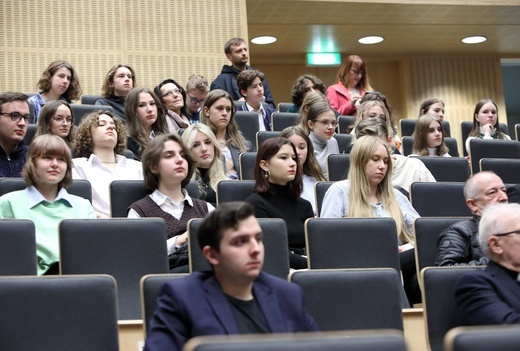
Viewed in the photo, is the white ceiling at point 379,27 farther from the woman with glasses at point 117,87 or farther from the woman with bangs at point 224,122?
the woman with bangs at point 224,122

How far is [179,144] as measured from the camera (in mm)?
2471

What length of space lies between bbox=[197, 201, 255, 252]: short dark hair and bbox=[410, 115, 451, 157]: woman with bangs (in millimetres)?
2187

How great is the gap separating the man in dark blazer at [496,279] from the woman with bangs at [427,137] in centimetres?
175

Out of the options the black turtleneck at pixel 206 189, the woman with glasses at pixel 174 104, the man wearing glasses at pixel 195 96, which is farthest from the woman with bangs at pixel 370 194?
the man wearing glasses at pixel 195 96

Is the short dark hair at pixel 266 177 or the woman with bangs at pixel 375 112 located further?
the woman with bangs at pixel 375 112

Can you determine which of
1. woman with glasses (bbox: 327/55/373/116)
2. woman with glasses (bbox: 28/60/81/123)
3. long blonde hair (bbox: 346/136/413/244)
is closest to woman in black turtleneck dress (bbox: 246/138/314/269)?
long blonde hair (bbox: 346/136/413/244)

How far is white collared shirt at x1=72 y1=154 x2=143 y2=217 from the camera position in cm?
265

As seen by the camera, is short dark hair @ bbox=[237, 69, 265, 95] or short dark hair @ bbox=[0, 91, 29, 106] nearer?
short dark hair @ bbox=[0, 91, 29, 106]

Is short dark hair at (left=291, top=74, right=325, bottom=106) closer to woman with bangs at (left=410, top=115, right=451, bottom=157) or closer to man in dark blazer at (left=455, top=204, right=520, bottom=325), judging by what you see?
woman with bangs at (left=410, top=115, right=451, bottom=157)

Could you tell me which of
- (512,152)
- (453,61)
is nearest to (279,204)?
(512,152)

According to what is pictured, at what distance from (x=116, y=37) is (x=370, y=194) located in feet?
9.19

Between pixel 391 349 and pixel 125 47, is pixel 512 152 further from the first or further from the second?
pixel 391 349

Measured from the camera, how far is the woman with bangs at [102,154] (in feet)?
8.95

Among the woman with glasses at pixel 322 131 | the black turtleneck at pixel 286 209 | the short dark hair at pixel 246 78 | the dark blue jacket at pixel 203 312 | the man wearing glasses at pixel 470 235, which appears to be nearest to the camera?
the dark blue jacket at pixel 203 312
